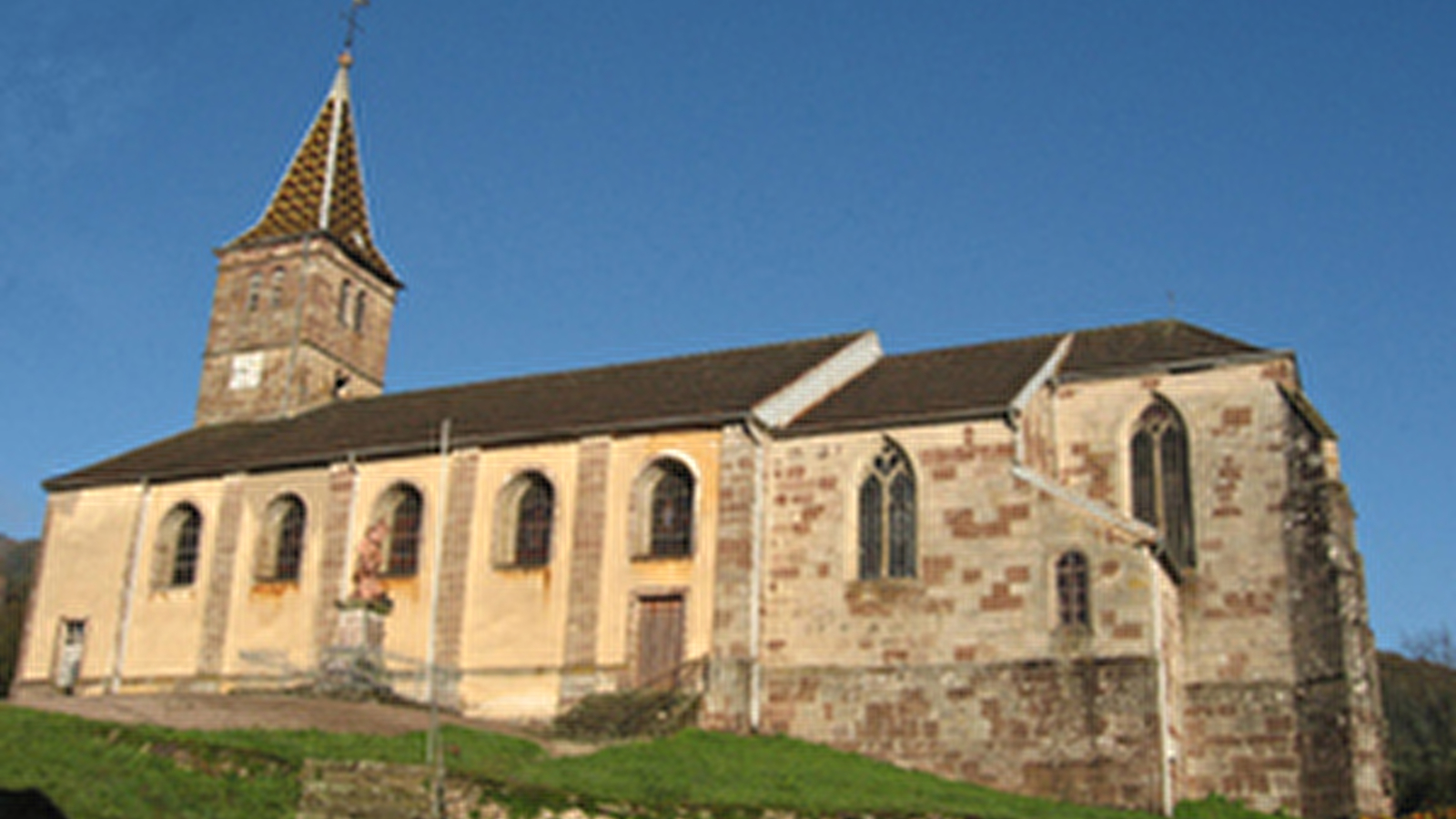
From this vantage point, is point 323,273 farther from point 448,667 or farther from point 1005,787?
point 1005,787

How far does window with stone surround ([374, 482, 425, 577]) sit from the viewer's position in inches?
1359

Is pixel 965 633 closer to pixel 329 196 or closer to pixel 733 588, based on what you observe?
pixel 733 588

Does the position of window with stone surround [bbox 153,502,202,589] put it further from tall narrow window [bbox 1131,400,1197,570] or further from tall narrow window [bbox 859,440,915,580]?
tall narrow window [bbox 1131,400,1197,570]

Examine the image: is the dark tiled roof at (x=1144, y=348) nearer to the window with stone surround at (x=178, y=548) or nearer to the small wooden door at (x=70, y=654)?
the window with stone surround at (x=178, y=548)

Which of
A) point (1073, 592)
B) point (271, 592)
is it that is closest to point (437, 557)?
point (271, 592)

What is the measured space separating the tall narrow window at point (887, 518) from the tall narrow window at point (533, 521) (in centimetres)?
696

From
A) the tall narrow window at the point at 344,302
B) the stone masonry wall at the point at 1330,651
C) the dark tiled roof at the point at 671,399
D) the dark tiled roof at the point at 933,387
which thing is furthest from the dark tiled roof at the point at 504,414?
the stone masonry wall at the point at 1330,651

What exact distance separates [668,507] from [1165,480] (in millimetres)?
10591

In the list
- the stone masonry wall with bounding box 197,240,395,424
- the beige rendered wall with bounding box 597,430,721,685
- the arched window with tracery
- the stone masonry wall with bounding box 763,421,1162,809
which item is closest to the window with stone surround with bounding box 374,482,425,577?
the beige rendered wall with bounding box 597,430,721,685

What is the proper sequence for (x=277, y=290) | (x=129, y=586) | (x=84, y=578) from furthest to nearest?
(x=277, y=290)
(x=84, y=578)
(x=129, y=586)

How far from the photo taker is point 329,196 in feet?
154

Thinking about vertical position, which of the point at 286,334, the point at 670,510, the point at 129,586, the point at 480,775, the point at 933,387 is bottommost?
the point at 480,775

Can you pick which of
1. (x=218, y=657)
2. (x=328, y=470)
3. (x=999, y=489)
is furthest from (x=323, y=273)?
(x=999, y=489)

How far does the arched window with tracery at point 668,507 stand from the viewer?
32062mm
